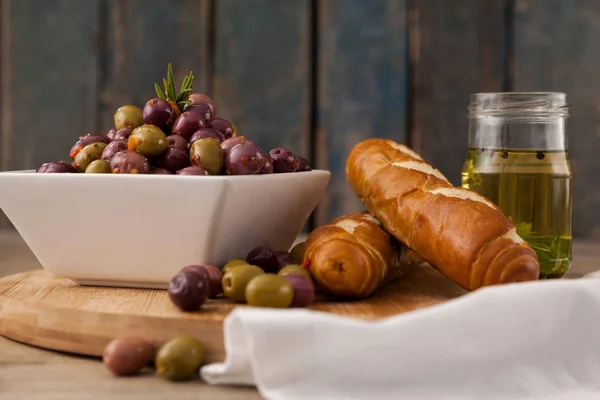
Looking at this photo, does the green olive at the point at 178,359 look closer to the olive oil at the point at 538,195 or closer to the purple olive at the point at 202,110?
the purple olive at the point at 202,110

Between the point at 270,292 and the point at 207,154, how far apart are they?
22 centimetres

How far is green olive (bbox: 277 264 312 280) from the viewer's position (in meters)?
0.91

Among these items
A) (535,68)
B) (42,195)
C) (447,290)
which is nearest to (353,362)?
(447,290)

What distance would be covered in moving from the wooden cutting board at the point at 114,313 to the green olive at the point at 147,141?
188mm

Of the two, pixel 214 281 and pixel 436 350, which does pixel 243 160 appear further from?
pixel 436 350

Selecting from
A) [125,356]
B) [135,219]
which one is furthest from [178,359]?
[135,219]

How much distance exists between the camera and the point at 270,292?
0.84 metres

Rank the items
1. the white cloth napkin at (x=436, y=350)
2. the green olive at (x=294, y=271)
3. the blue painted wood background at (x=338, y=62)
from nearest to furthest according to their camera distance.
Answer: the white cloth napkin at (x=436, y=350)
the green olive at (x=294, y=271)
the blue painted wood background at (x=338, y=62)

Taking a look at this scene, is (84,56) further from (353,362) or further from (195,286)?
(353,362)

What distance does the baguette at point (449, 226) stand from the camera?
89cm

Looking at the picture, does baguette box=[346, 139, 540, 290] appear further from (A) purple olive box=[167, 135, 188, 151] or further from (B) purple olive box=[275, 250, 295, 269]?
(A) purple olive box=[167, 135, 188, 151]

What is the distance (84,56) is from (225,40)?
0.38 meters

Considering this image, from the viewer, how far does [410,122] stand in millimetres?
1906

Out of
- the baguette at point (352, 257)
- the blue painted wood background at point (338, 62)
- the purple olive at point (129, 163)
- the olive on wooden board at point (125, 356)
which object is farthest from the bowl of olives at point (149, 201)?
the blue painted wood background at point (338, 62)
